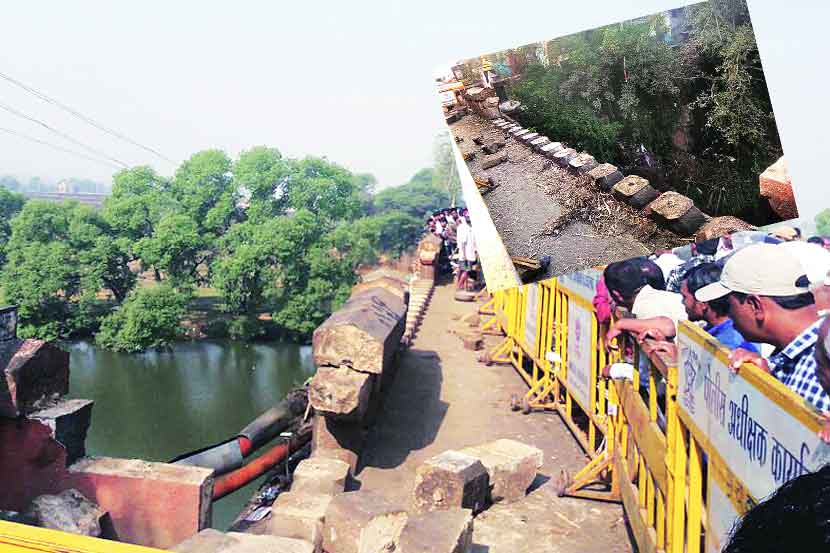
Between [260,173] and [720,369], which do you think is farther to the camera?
[260,173]

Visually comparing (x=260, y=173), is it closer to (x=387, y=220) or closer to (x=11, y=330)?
(x=387, y=220)

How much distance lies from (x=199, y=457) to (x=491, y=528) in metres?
3.58

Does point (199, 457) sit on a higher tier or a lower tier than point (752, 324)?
lower

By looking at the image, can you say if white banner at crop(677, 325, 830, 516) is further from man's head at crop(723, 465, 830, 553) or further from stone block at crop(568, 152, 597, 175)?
stone block at crop(568, 152, 597, 175)

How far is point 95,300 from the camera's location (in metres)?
29.5

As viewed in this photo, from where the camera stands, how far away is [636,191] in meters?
1.88

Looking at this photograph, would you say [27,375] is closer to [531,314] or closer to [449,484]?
[449,484]

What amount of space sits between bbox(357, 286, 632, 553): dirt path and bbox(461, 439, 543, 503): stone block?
0.08 meters

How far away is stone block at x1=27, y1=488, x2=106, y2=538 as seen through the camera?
3881 mm

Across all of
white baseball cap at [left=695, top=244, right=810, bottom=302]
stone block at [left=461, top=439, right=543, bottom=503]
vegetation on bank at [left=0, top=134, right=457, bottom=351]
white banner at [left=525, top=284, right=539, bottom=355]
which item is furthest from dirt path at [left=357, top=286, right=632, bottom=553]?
vegetation on bank at [left=0, top=134, right=457, bottom=351]

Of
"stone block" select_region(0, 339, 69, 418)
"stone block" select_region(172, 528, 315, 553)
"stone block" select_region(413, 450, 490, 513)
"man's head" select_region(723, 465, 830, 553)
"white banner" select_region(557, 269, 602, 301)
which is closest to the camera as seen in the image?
"man's head" select_region(723, 465, 830, 553)

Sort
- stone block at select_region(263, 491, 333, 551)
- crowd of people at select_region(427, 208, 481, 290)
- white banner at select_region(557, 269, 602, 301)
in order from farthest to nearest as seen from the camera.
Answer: crowd of people at select_region(427, 208, 481, 290) → white banner at select_region(557, 269, 602, 301) → stone block at select_region(263, 491, 333, 551)

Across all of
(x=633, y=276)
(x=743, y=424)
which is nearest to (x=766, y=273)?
(x=743, y=424)

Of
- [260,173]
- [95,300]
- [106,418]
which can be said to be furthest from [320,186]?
[106,418]
